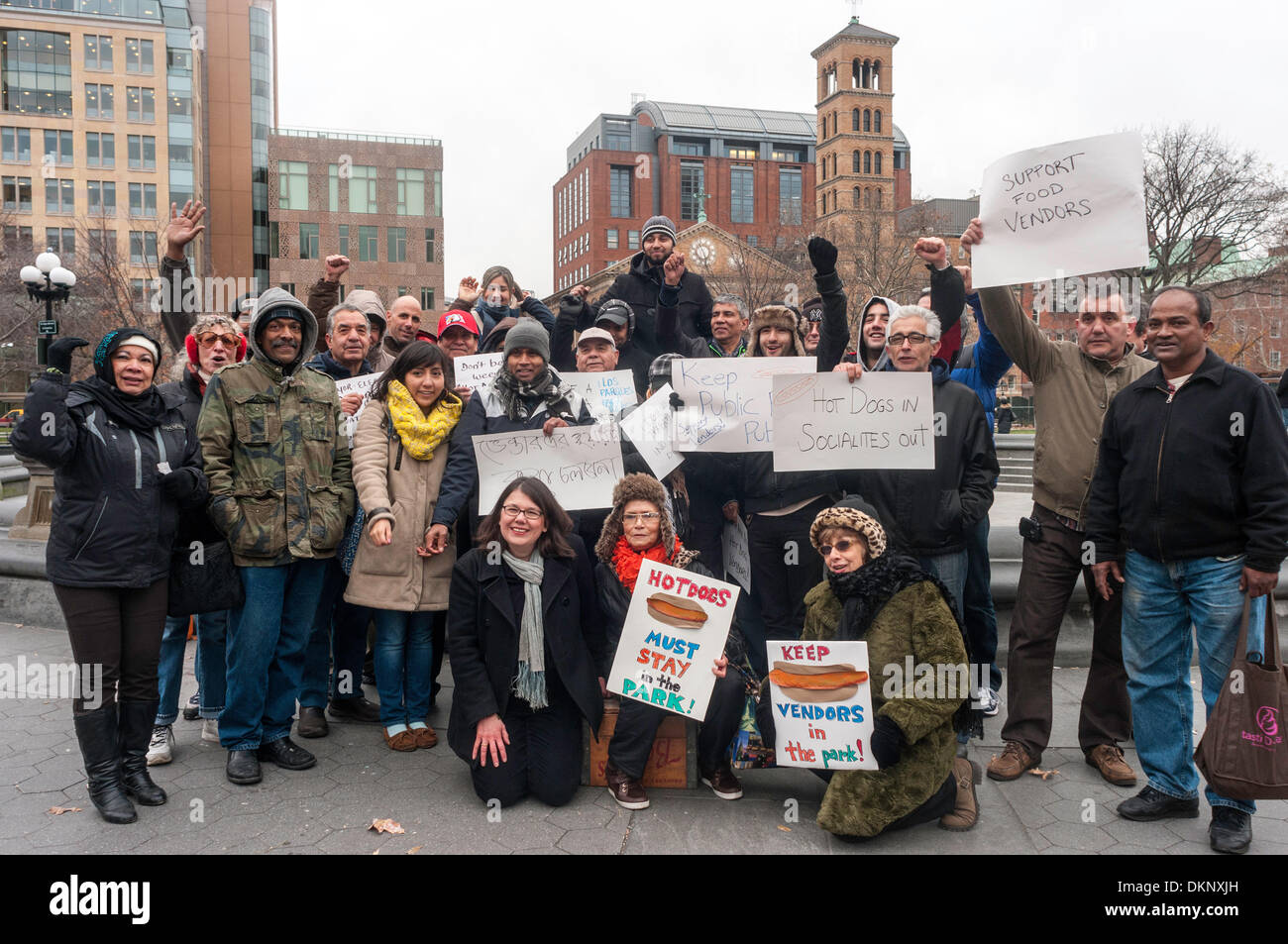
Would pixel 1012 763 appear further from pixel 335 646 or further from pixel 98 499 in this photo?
pixel 98 499

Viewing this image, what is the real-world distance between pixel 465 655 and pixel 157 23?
8051cm

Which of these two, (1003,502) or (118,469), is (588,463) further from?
(1003,502)

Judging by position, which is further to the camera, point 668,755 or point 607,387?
point 607,387

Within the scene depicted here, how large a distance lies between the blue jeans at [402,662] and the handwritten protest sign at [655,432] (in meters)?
1.50

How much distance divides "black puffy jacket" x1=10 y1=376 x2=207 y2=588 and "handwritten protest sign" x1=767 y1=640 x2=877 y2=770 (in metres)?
2.90

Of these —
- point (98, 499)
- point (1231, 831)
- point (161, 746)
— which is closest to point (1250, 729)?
point (1231, 831)

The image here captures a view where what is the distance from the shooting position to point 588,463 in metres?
4.98

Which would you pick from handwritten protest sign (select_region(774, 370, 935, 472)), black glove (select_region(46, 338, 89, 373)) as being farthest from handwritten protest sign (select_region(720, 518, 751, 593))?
black glove (select_region(46, 338, 89, 373))

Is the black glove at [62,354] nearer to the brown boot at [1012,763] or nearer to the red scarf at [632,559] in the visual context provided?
the red scarf at [632,559]

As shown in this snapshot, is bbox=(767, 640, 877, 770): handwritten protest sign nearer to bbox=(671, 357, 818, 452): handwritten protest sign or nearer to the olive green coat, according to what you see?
the olive green coat

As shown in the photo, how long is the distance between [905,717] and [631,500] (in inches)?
63.3

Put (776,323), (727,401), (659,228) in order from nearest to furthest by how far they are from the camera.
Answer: (727,401) → (776,323) → (659,228)

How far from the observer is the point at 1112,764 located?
4449mm
